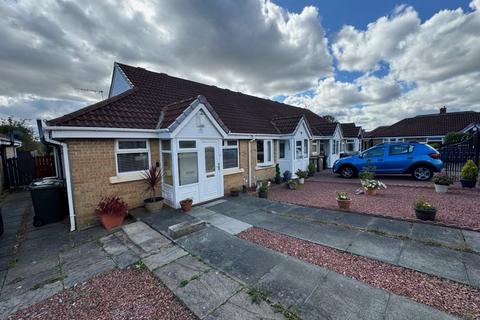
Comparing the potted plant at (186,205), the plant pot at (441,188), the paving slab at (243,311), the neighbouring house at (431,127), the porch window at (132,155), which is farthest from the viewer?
the neighbouring house at (431,127)

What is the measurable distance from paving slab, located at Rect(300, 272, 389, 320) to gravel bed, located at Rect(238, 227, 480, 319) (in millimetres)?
243

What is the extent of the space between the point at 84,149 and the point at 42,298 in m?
3.67

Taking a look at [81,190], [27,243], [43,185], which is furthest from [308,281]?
[43,185]

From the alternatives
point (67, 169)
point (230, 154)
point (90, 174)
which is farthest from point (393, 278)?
point (67, 169)

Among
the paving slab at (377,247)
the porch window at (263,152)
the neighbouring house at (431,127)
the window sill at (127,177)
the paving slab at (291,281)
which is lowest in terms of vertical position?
the paving slab at (377,247)

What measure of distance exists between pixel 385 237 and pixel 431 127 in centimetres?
2912

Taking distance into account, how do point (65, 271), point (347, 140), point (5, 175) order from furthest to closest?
point (347, 140)
point (5, 175)
point (65, 271)

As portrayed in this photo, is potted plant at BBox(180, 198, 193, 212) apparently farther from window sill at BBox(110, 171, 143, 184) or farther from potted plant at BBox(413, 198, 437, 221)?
potted plant at BBox(413, 198, 437, 221)

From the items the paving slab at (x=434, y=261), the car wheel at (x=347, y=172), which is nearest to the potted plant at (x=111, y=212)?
the paving slab at (x=434, y=261)

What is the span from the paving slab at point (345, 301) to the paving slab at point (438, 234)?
8.17 ft

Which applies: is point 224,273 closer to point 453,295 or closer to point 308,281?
point 308,281

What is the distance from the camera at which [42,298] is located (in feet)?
9.77

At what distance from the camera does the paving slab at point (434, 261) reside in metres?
3.10

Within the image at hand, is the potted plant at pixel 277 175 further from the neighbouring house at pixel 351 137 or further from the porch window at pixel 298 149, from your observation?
the neighbouring house at pixel 351 137
